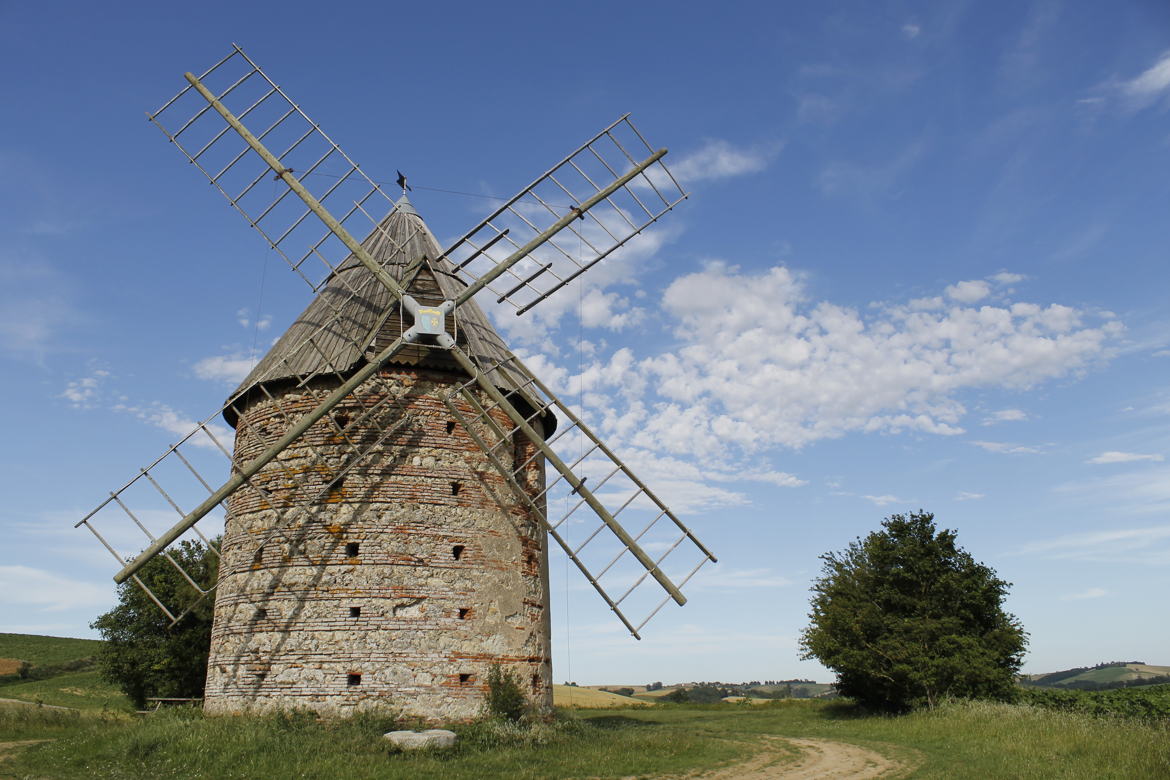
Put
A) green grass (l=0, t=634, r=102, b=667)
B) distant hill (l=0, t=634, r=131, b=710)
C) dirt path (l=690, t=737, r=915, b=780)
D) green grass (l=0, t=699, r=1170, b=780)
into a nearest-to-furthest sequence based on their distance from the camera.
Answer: green grass (l=0, t=699, r=1170, b=780), dirt path (l=690, t=737, r=915, b=780), distant hill (l=0, t=634, r=131, b=710), green grass (l=0, t=634, r=102, b=667)

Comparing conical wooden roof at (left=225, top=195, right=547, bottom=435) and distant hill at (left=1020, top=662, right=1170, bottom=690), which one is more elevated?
conical wooden roof at (left=225, top=195, right=547, bottom=435)

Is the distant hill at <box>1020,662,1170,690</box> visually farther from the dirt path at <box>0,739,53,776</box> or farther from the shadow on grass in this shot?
the dirt path at <box>0,739,53,776</box>

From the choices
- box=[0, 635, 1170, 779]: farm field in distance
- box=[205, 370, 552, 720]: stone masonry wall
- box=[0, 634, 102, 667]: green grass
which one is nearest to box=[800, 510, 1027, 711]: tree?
box=[0, 635, 1170, 779]: farm field in distance

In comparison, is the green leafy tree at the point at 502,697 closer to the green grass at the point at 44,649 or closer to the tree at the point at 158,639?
the tree at the point at 158,639

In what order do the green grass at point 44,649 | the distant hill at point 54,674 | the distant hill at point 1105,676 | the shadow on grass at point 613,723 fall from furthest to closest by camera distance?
the distant hill at point 1105,676, the green grass at point 44,649, the distant hill at point 54,674, the shadow on grass at point 613,723

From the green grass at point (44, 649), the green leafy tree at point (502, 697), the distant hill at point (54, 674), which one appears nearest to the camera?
the green leafy tree at point (502, 697)

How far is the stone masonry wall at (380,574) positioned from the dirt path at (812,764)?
3.53m

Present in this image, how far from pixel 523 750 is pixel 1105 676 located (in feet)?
316

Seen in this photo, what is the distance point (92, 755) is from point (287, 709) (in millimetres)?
2464

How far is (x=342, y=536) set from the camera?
12641mm

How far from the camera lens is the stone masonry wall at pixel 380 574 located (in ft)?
39.8

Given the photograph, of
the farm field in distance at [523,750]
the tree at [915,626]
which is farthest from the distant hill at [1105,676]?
the farm field in distance at [523,750]

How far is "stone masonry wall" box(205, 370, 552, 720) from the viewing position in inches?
477

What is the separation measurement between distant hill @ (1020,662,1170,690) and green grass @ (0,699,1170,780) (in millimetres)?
63994
